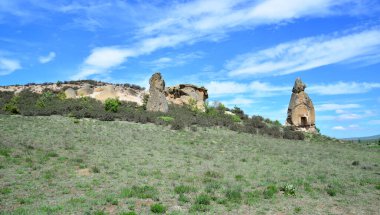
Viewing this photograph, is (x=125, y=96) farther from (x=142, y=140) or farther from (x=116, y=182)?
(x=116, y=182)

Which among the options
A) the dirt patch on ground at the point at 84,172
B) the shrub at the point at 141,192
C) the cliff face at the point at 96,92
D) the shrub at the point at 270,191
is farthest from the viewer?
the cliff face at the point at 96,92

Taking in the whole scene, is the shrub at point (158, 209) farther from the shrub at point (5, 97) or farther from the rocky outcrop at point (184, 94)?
the rocky outcrop at point (184, 94)

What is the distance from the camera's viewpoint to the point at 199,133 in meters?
34.4

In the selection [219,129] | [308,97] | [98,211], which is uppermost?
[308,97]

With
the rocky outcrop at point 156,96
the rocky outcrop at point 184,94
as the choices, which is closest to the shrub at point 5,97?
the rocky outcrop at point 156,96

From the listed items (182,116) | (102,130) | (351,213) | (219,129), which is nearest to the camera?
(351,213)

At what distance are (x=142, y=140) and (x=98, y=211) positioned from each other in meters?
16.9

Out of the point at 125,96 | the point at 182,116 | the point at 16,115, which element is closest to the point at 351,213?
the point at 182,116

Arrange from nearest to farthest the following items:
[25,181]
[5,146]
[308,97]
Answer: [25,181], [5,146], [308,97]

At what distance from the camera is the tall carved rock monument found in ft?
157

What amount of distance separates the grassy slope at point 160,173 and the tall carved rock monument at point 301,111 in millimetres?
18094

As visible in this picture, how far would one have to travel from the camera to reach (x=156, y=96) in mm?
44531

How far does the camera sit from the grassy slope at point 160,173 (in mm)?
12688

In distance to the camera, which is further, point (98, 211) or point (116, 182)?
point (116, 182)
